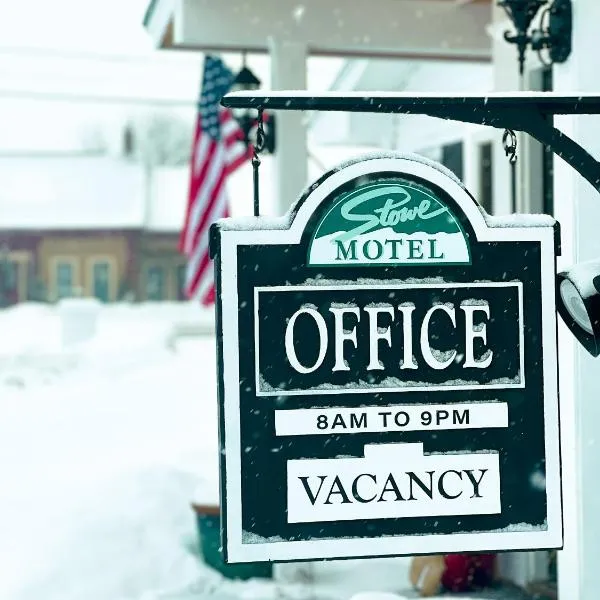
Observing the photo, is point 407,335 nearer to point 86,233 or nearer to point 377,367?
point 377,367

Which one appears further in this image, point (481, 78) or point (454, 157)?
point (454, 157)

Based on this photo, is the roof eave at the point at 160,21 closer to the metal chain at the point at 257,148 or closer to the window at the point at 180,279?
the metal chain at the point at 257,148

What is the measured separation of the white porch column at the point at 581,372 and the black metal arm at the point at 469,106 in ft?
4.74

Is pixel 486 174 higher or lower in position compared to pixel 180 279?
lower

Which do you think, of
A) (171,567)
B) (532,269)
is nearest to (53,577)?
(171,567)

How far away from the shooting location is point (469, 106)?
8.75 feet

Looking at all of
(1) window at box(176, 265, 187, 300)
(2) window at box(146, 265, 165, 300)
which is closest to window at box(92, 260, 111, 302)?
(2) window at box(146, 265, 165, 300)

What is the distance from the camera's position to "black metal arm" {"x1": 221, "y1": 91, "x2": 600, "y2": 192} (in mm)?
2645

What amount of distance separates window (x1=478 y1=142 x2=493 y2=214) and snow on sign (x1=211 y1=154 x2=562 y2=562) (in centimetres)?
525

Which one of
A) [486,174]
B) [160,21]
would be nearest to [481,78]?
[486,174]

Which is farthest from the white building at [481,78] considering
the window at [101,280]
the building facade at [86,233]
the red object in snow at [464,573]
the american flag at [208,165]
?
the window at [101,280]

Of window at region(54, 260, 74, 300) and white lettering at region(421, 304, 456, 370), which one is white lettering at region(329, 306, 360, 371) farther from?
window at region(54, 260, 74, 300)

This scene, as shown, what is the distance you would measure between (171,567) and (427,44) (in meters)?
4.15

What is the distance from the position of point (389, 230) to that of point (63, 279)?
127ft
